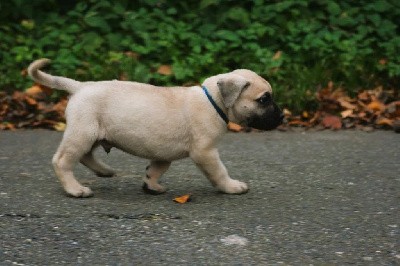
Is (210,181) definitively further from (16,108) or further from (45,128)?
(16,108)

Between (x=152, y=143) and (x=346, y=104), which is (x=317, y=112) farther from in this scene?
(x=152, y=143)

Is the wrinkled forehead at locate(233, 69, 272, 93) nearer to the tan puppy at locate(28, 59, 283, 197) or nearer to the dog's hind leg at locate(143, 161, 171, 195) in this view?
the tan puppy at locate(28, 59, 283, 197)

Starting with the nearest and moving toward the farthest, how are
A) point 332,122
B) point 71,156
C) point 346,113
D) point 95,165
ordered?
point 71,156 < point 95,165 < point 332,122 < point 346,113

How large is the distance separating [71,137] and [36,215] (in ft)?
1.75

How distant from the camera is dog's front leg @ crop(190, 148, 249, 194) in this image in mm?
4582

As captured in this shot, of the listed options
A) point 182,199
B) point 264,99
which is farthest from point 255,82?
point 182,199

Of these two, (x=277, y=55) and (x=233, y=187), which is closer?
(x=233, y=187)

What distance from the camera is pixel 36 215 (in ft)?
13.7

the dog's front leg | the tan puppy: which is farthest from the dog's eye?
the dog's front leg

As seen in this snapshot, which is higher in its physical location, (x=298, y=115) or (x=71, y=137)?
(x=71, y=137)

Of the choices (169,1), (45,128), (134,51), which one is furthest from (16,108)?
(169,1)

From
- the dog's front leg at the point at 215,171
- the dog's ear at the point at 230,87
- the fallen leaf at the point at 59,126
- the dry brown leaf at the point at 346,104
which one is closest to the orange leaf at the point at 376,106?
the dry brown leaf at the point at 346,104

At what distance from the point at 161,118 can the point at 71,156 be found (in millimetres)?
569

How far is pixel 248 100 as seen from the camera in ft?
15.2
